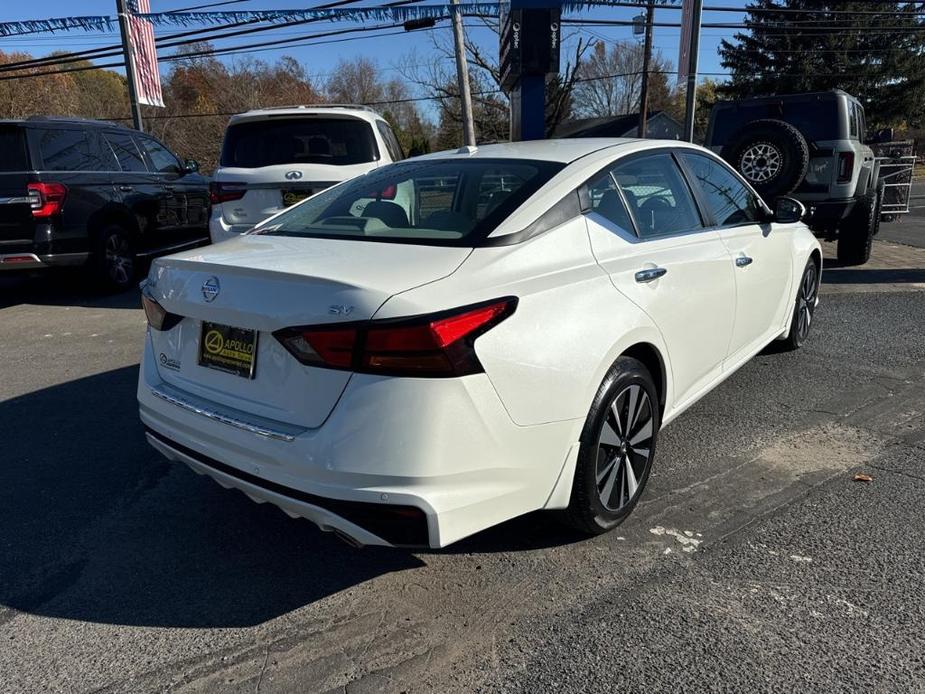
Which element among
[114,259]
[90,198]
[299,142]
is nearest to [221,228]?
[299,142]

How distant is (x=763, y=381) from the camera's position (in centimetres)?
487

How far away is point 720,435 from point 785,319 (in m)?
1.41

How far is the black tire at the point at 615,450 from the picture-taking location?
8.69 feet

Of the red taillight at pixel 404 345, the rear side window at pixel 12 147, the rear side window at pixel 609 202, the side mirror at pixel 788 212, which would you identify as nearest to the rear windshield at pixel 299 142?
the rear side window at pixel 12 147

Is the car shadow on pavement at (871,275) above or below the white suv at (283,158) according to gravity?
below

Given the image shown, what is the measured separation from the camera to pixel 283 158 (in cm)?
687

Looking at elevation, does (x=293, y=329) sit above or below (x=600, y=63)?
below

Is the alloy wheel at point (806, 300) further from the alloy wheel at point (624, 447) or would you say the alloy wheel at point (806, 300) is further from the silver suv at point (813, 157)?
the alloy wheel at point (624, 447)

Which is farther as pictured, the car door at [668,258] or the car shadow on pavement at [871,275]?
the car shadow on pavement at [871,275]

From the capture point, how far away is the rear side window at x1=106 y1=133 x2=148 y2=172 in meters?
8.53

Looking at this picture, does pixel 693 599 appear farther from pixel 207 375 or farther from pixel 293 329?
pixel 207 375

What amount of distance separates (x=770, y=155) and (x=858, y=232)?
2132 mm

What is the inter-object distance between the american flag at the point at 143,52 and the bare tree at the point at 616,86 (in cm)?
4246

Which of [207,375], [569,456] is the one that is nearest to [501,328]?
[569,456]
